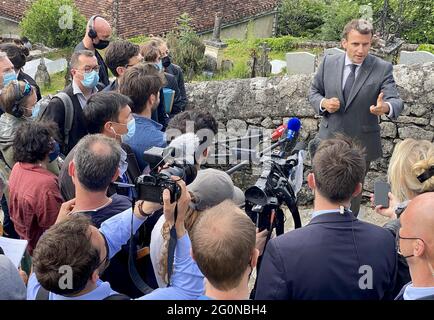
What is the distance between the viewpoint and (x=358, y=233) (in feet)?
8.87

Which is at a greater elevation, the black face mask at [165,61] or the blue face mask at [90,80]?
the black face mask at [165,61]

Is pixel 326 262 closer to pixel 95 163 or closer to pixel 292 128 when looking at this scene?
pixel 95 163

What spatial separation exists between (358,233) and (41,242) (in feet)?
4.79

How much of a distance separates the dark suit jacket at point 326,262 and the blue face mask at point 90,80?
8.62 feet

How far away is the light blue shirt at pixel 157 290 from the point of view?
2.46 m

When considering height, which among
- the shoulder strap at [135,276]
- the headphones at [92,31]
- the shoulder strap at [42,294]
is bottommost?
the shoulder strap at [135,276]

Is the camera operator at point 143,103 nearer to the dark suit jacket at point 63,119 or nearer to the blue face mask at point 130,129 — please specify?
the blue face mask at point 130,129

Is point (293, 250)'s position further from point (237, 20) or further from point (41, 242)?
point (237, 20)

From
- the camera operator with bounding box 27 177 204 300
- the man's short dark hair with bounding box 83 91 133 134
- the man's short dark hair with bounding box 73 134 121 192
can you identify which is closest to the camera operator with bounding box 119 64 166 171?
the man's short dark hair with bounding box 83 91 133 134

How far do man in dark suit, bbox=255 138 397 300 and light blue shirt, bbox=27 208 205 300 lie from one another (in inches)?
12.9

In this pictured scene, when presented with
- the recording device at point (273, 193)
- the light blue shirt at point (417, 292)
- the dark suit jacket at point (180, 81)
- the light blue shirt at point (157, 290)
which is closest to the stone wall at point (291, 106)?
the dark suit jacket at point (180, 81)

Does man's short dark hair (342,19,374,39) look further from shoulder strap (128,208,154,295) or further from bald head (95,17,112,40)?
shoulder strap (128,208,154,295)

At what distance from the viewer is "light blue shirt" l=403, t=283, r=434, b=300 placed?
95.3 inches
